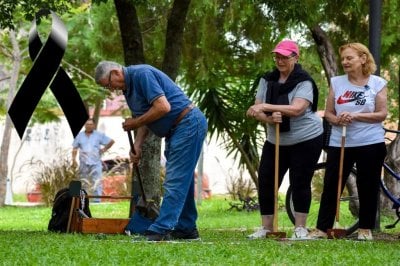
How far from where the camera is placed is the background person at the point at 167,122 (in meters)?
9.20

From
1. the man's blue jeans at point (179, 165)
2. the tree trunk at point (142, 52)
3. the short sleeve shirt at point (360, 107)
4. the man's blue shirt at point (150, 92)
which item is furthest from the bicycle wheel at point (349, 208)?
the man's blue shirt at point (150, 92)

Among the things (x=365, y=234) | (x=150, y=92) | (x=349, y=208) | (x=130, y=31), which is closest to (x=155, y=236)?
(x=150, y=92)

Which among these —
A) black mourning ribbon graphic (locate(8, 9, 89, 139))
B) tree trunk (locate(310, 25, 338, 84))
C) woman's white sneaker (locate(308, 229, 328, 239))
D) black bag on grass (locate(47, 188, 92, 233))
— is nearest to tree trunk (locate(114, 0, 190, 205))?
black mourning ribbon graphic (locate(8, 9, 89, 139))

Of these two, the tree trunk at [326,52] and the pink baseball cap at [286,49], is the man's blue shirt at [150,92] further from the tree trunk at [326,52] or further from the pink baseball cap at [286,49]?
the tree trunk at [326,52]

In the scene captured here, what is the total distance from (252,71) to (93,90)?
24.7 feet

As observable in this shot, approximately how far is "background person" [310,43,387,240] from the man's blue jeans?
1275 millimetres

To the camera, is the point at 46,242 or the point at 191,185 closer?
the point at 46,242

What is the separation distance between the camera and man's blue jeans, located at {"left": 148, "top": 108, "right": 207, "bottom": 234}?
921 centimetres

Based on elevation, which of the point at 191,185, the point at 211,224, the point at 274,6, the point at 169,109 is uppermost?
the point at 274,6

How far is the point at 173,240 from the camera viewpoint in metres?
9.41

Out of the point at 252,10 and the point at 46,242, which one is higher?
the point at 252,10

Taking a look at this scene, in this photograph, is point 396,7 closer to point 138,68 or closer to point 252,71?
point 252,71

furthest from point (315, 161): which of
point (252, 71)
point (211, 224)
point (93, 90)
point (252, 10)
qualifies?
point (93, 90)

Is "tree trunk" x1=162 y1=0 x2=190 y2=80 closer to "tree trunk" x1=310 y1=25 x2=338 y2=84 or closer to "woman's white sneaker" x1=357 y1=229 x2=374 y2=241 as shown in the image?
"tree trunk" x1=310 y1=25 x2=338 y2=84
